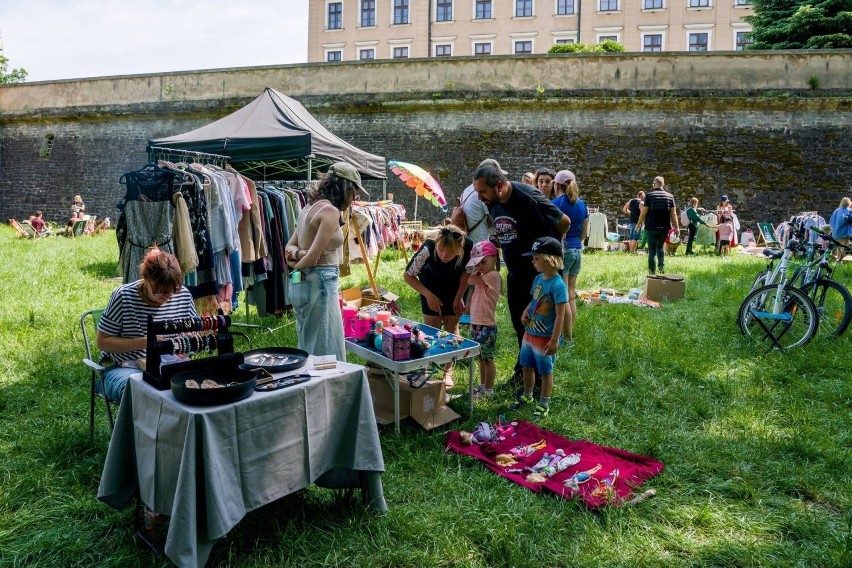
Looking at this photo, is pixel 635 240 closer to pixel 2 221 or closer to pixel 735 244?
pixel 735 244

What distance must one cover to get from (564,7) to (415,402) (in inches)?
1159

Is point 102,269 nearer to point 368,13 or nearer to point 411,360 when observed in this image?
point 411,360

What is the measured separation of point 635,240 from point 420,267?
10.5 metres

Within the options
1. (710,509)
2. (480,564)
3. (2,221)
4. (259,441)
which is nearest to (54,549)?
(259,441)

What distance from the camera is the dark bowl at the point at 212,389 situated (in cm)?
253

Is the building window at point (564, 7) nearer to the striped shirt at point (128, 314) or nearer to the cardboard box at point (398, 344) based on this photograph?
the cardboard box at point (398, 344)

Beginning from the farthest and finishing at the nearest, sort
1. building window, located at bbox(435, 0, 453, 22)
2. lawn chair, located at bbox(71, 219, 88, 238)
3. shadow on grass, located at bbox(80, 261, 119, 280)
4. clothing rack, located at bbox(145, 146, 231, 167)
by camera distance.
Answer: building window, located at bbox(435, 0, 453, 22) → lawn chair, located at bbox(71, 219, 88, 238) → shadow on grass, located at bbox(80, 261, 119, 280) → clothing rack, located at bbox(145, 146, 231, 167)

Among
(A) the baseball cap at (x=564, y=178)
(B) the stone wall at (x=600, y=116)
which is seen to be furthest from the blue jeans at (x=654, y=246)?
(B) the stone wall at (x=600, y=116)

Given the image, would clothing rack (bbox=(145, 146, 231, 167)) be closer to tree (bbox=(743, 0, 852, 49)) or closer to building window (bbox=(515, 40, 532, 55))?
tree (bbox=(743, 0, 852, 49))

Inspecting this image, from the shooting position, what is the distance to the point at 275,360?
124 inches

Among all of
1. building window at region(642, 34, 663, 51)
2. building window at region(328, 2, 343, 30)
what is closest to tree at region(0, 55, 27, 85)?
building window at region(328, 2, 343, 30)

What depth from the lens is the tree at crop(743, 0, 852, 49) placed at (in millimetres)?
19453

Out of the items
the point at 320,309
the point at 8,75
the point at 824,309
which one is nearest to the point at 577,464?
the point at 320,309

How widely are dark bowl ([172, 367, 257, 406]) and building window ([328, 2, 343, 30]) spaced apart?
32844 millimetres
